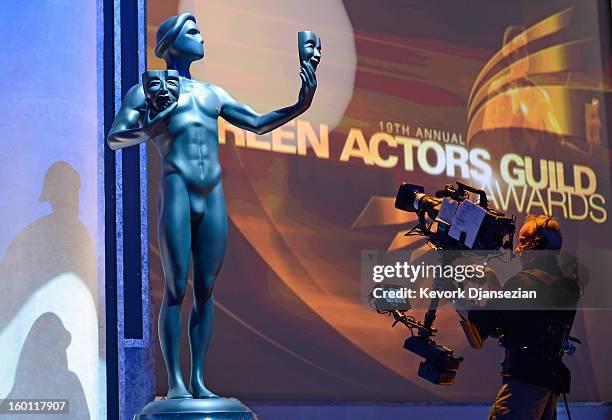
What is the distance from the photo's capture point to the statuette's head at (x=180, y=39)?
303cm

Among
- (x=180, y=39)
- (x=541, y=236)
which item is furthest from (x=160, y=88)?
(x=541, y=236)

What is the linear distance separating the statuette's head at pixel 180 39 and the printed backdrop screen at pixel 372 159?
1.47m

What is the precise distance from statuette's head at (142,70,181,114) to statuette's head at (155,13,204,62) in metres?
0.26

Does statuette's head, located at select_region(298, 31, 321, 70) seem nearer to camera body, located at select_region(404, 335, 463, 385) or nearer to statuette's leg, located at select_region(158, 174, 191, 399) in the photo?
statuette's leg, located at select_region(158, 174, 191, 399)

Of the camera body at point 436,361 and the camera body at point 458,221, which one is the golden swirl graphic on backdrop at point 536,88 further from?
the camera body at point 436,361

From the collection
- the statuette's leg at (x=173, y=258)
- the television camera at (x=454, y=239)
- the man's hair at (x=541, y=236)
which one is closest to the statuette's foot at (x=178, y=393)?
the statuette's leg at (x=173, y=258)

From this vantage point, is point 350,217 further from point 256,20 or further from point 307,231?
point 256,20

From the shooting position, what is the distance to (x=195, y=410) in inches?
108

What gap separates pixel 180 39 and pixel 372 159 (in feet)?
7.60

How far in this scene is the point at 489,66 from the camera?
18.8ft

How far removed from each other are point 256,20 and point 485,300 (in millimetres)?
2258

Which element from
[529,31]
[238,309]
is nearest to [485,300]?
[238,309]

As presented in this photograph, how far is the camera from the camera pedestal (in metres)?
2.72

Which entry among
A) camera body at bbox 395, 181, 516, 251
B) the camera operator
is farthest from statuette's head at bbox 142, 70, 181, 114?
the camera operator
